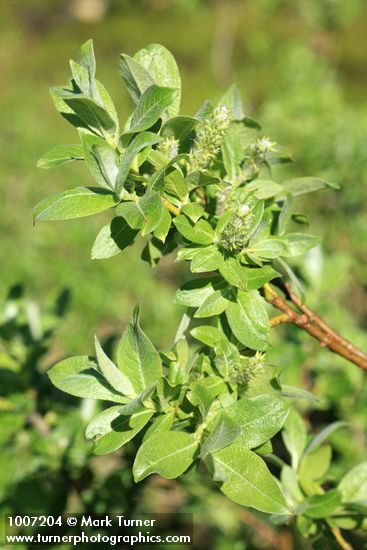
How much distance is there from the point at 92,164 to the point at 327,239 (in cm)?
227

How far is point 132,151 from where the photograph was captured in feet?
2.24

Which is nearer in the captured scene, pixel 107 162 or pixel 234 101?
pixel 107 162

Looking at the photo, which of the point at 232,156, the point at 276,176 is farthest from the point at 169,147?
the point at 276,176

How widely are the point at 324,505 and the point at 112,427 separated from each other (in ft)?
1.24

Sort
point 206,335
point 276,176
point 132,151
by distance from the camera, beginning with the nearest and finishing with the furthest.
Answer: point 132,151, point 206,335, point 276,176

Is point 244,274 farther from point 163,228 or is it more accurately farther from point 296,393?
point 296,393

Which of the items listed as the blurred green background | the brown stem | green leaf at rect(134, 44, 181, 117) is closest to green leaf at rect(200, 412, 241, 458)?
the brown stem

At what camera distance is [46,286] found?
3.85 meters

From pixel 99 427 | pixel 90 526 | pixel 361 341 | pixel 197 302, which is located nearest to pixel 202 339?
pixel 197 302

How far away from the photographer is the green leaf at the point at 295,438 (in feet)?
3.36

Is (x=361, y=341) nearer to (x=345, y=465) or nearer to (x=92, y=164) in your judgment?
(x=345, y=465)

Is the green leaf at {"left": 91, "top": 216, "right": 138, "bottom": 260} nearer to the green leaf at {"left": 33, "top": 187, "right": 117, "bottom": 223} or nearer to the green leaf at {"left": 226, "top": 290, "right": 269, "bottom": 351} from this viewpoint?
the green leaf at {"left": 33, "top": 187, "right": 117, "bottom": 223}

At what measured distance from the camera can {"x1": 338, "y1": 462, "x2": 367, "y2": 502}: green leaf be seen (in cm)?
97

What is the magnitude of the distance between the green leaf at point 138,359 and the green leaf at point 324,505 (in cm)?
36
